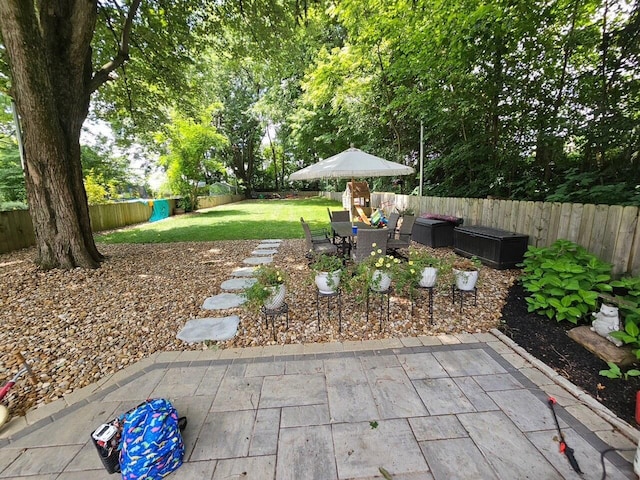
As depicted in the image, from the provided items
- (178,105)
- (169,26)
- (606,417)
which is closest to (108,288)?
(606,417)

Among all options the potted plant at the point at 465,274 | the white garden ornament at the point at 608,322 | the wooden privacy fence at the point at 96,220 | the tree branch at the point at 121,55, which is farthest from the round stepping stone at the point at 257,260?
the wooden privacy fence at the point at 96,220

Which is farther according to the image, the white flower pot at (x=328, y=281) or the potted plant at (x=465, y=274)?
the potted plant at (x=465, y=274)

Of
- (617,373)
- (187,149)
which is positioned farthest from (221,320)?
(187,149)

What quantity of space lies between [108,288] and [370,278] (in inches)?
157

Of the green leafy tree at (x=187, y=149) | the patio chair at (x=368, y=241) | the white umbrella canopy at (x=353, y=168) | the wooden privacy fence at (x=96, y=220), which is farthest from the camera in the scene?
the green leafy tree at (x=187, y=149)

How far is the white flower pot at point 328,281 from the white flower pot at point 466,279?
1.44 metres

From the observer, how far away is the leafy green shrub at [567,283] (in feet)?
9.27

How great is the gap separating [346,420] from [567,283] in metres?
2.73

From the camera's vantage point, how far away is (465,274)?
3.26 m

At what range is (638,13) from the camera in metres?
3.92

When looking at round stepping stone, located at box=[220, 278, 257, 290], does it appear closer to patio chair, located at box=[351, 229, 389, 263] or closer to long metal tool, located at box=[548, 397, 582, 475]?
patio chair, located at box=[351, 229, 389, 263]

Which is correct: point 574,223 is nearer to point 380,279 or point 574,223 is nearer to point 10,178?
point 380,279

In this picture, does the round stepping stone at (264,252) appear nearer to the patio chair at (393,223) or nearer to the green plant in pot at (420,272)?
the patio chair at (393,223)

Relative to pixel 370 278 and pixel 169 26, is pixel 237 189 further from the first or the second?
pixel 370 278
